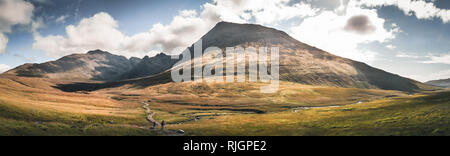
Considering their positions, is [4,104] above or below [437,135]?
above

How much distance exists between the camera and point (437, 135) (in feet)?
109
